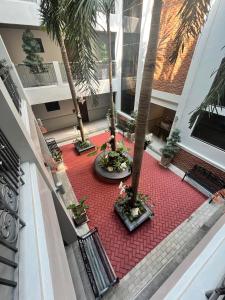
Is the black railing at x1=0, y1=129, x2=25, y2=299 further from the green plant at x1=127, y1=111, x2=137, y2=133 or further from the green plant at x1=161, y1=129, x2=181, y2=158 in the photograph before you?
the green plant at x1=127, y1=111, x2=137, y2=133

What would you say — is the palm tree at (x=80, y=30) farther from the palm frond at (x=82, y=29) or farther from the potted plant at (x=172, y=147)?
the potted plant at (x=172, y=147)

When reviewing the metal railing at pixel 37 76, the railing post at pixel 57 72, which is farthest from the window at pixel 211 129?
the metal railing at pixel 37 76

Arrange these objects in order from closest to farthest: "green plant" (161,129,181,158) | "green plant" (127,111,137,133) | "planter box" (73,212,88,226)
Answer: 1. "planter box" (73,212,88,226)
2. "green plant" (161,129,181,158)
3. "green plant" (127,111,137,133)

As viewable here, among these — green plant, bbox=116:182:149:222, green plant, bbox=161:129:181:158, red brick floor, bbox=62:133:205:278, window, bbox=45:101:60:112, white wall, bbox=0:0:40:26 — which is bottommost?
red brick floor, bbox=62:133:205:278

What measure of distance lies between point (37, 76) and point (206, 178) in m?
9.61

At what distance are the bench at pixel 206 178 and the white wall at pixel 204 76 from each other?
0.50m

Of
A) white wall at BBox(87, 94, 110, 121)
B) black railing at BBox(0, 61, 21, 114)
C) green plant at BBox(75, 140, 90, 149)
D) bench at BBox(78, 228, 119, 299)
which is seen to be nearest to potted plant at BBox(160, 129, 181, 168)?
green plant at BBox(75, 140, 90, 149)

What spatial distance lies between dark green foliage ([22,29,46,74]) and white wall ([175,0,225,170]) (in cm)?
716

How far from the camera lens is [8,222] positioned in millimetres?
1438

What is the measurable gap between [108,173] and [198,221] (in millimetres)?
3971

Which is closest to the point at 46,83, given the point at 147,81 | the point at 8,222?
the point at 147,81

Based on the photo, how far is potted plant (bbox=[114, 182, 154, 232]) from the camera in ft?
15.8

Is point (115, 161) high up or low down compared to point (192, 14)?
down

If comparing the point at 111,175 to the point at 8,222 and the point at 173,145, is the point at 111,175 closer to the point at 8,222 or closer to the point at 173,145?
the point at 173,145
